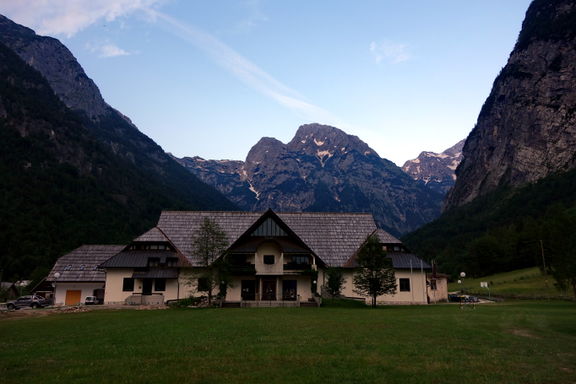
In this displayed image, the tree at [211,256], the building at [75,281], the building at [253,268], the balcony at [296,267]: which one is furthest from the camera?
the building at [75,281]

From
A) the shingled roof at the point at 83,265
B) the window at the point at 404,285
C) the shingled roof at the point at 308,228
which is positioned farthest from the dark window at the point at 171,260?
the window at the point at 404,285

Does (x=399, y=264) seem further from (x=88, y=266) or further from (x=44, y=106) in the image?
(x=44, y=106)

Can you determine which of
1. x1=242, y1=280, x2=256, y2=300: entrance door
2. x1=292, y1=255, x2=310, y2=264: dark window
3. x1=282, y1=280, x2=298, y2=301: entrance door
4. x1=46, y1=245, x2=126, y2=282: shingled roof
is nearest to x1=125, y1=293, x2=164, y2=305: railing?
x1=46, y1=245, x2=126, y2=282: shingled roof

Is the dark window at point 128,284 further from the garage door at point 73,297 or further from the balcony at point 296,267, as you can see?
the balcony at point 296,267

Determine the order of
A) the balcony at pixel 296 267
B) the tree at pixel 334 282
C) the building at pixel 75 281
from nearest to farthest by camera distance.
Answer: the tree at pixel 334 282 < the balcony at pixel 296 267 < the building at pixel 75 281

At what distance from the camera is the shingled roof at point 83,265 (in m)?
55.6

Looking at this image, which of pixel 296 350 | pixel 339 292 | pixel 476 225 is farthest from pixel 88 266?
pixel 476 225

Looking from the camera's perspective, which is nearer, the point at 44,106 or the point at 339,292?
the point at 339,292

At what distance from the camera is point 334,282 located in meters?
49.6

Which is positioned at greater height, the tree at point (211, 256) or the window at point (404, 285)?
the tree at point (211, 256)

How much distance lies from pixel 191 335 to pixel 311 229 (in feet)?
129

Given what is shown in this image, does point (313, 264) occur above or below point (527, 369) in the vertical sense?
above

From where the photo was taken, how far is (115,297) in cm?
5088

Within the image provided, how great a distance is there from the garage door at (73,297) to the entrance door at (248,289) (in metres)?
22.3
